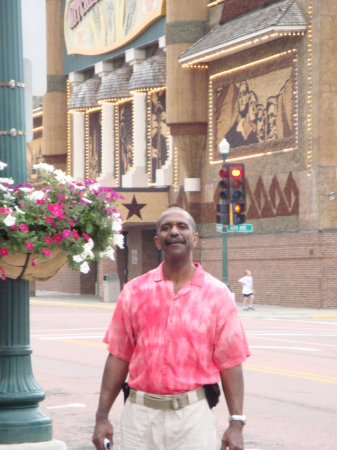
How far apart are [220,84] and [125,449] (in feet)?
138

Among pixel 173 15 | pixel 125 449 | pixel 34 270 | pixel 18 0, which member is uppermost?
pixel 173 15

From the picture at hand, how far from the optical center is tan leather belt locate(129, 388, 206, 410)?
19.3 feet

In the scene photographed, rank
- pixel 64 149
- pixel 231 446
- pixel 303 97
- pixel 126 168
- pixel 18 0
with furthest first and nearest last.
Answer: pixel 64 149 → pixel 126 168 → pixel 303 97 → pixel 18 0 → pixel 231 446

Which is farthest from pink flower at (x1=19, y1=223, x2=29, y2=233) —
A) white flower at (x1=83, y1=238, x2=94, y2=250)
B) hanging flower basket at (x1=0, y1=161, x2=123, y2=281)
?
white flower at (x1=83, y1=238, x2=94, y2=250)

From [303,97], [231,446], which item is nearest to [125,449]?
[231,446]

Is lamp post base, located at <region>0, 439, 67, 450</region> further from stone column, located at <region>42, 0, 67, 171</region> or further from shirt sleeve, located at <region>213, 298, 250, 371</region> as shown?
stone column, located at <region>42, 0, 67, 171</region>

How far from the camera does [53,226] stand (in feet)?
28.9

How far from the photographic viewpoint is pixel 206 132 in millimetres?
48844

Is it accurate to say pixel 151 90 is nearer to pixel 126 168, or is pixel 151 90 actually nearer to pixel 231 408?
pixel 126 168

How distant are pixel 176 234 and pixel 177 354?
24.9 inches

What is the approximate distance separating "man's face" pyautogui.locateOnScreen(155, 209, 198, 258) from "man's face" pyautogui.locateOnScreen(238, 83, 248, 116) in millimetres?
39828

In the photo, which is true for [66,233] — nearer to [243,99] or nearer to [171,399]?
[171,399]

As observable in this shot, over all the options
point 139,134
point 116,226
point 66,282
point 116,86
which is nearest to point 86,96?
point 116,86

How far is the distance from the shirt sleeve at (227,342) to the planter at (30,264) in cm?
296
